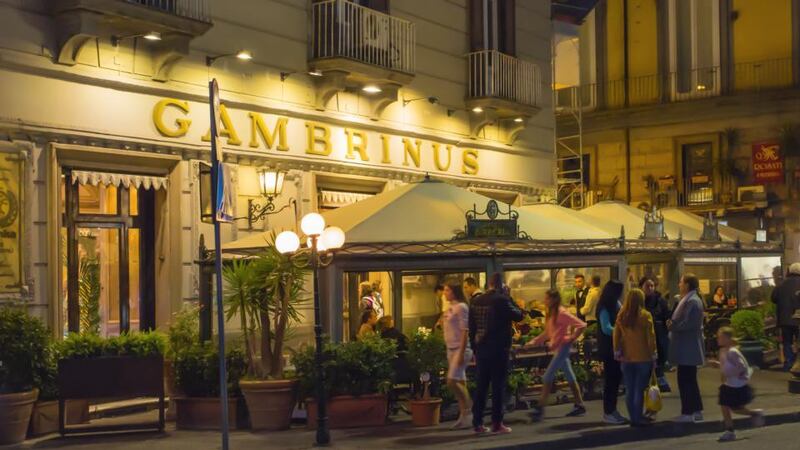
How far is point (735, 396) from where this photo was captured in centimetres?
1314

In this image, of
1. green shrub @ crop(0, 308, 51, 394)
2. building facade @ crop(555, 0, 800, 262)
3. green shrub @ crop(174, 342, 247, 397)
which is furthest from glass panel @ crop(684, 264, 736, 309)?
A: green shrub @ crop(0, 308, 51, 394)

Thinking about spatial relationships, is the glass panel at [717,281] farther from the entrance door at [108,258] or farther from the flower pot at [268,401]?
the flower pot at [268,401]

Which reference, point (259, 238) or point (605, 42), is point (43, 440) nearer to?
point (259, 238)

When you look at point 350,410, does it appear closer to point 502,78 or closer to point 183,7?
point 183,7

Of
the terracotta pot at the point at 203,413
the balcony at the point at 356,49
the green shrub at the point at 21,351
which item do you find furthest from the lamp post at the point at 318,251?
the balcony at the point at 356,49

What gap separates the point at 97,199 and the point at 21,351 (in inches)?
160

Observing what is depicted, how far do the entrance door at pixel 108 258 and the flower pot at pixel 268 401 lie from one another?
3174 millimetres

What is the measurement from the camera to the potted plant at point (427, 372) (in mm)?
14172

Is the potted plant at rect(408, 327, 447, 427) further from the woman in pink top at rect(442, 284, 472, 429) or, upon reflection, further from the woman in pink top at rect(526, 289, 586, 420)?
the woman in pink top at rect(526, 289, 586, 420)

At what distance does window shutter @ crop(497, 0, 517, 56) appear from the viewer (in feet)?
82.5

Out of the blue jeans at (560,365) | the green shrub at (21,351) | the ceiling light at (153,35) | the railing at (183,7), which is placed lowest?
the blue jeans at (560,365)

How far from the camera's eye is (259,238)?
16250 mm

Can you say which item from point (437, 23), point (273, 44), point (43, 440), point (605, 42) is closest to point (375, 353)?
point (43, 440)

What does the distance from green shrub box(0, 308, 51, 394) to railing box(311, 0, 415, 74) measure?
7.76 meters
